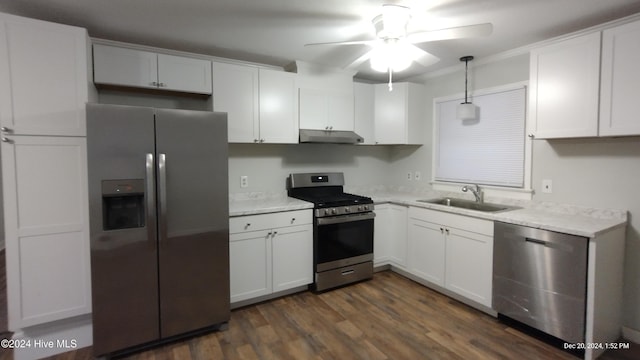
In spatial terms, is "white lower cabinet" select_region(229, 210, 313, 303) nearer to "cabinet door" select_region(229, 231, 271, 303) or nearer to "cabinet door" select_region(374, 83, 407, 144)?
"cabinet door" select_region(229, 231, 271, 303)

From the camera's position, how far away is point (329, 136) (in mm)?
3428

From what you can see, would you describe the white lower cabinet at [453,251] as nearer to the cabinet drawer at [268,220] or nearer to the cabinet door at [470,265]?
the cabinet door at [470,265]

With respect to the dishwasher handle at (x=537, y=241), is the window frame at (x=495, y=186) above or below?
above

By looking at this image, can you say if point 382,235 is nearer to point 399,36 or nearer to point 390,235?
point 390,235

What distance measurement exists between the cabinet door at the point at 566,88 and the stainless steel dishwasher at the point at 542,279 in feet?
2.73

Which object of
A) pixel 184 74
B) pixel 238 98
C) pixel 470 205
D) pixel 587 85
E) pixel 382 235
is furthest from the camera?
pixel 382 235

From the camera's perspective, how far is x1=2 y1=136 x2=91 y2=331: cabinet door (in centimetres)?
209

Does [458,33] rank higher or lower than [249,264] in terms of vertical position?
higher

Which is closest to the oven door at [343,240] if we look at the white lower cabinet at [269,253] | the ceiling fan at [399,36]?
the white lower cabinet at [269,253]

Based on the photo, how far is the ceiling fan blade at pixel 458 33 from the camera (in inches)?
71.1

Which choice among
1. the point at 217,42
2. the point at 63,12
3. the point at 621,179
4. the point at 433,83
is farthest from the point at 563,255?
the point at 63,12

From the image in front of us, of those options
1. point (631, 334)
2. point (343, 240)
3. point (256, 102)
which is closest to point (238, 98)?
point (256, 102)

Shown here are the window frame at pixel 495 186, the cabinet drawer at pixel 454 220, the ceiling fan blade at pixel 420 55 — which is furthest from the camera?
the window frame at pixel 495 186

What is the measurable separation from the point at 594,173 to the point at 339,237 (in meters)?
2.22
